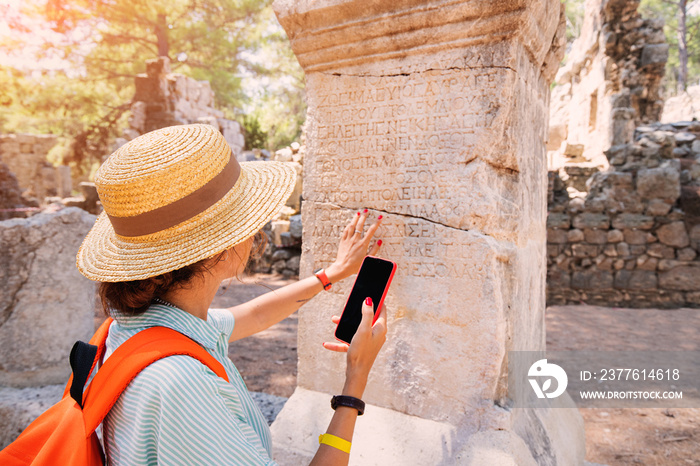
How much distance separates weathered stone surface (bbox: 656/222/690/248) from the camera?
664 centimetres

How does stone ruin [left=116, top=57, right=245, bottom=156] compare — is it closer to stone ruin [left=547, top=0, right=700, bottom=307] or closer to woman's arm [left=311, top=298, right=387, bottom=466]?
stone ruin [left=547, top=0, right=700, bottom=307]

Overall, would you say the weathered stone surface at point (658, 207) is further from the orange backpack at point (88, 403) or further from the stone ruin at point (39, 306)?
the orange backpack at point (88, 403)

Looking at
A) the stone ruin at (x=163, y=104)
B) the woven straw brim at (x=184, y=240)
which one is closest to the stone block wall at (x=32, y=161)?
the stone ruin at (x=163, y=104)

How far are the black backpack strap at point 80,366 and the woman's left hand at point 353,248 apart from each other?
0.83m

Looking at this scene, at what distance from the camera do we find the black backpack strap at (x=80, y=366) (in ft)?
2.74

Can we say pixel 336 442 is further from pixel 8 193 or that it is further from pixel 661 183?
pixel 8 193

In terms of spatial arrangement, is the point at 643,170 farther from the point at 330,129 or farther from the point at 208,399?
the point at 208,399

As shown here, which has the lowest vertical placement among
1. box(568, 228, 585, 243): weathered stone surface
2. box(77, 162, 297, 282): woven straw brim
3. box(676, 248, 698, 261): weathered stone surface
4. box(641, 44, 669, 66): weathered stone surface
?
box(676, 248, 698, 261): weathered stone surface

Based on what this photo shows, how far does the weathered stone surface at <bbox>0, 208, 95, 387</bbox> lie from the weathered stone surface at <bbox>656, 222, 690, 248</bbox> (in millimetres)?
7811

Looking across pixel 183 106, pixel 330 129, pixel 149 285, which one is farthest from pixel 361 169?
pixel 183 106

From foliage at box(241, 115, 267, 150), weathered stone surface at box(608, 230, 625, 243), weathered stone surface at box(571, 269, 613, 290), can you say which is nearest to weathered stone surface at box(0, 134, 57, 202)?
foliage at box(241, 115, 267, 150)

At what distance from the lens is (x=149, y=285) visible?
913 millimetres

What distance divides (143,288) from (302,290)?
71cm

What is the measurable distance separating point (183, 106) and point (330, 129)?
1442 centimetres
